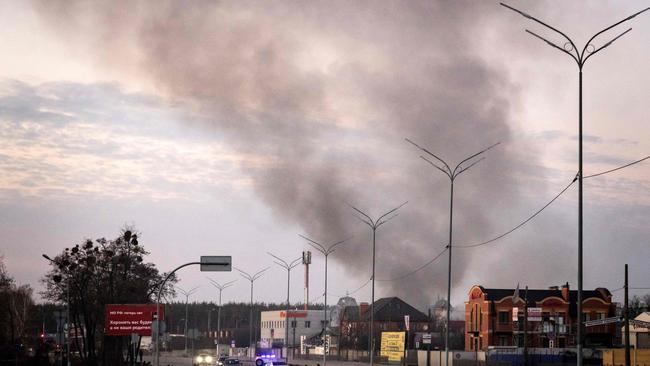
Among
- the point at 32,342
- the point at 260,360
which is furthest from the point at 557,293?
the point at 32,342

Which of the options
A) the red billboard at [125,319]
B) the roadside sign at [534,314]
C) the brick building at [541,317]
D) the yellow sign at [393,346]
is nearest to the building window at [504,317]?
the brick building at [541,317]

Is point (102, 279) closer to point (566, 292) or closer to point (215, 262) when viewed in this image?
point (215, 262)

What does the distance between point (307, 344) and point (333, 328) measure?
40.3 feet

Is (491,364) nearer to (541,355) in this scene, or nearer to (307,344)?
(541,355)

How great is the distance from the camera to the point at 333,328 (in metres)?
185

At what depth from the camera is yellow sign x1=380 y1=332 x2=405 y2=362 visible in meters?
101

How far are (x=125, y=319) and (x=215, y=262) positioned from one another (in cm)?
2239

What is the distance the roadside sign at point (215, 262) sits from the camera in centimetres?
5191

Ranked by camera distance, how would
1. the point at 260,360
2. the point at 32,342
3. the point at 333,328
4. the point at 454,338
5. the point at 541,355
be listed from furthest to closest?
the point at 333,328 < the point at 454,338 < the point at 32,342 < the point at 541,355 < the point at 260,360

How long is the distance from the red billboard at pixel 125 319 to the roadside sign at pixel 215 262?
1997 cm

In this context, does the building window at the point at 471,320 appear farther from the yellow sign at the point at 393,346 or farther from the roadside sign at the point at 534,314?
the yellow sign at the point at 393,346

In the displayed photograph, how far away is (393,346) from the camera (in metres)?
104

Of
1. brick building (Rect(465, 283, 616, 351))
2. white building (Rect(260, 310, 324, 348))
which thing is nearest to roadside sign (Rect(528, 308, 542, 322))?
brick building (Rect(465, 283, 616, 351))

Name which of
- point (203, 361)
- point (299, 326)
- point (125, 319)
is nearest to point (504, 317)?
point (203, 361)
